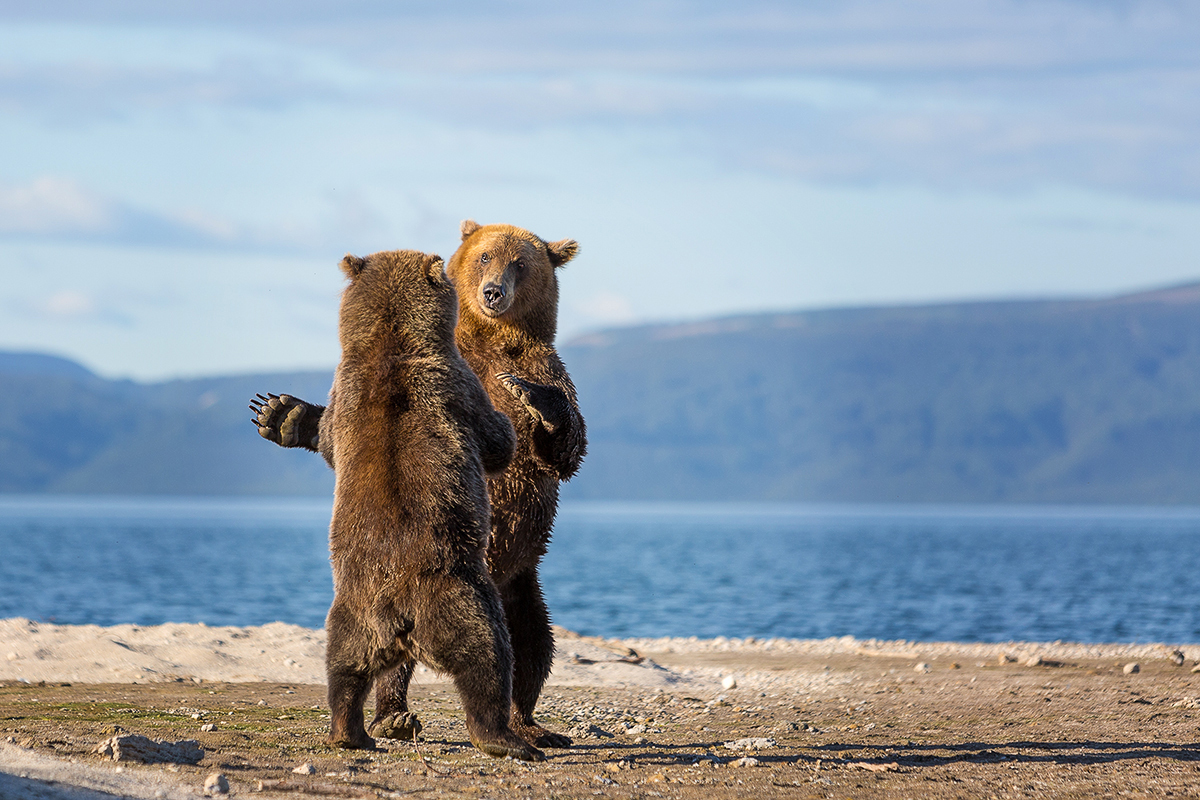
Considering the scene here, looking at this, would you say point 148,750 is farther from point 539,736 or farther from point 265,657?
→ point 265,657

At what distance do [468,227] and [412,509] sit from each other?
2.98m

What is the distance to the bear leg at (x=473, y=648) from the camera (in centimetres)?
702

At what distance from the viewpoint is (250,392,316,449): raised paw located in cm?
812

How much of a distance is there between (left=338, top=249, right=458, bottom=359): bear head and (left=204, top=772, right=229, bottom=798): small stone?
2.44 meters

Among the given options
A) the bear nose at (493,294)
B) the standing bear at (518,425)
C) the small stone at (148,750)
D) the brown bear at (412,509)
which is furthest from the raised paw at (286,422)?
the small stone at (148,750)

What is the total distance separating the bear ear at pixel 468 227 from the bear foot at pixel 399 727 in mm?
3322

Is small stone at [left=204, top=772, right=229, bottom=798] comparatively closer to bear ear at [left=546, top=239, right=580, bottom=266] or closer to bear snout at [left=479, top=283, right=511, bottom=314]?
bear snout at [left=479, top=283, right=511, bottom=314]

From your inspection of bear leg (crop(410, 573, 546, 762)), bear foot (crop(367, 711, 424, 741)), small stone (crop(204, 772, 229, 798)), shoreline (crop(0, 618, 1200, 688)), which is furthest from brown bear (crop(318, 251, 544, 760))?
shoreline (crop(0, 618, 1200, 688))

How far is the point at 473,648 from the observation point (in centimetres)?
704

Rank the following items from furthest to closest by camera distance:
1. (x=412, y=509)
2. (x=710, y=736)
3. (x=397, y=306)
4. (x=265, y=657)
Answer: (x=265, y=657) < (x=710, y=736) < (x=397, y=306) < (x=412, y=509)

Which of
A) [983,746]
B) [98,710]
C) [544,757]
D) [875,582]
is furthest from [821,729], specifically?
[875,582]

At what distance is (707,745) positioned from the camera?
28.3 ft

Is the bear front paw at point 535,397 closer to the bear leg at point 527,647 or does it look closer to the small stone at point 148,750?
the bear leg at point 527,647

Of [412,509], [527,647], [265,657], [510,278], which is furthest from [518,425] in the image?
[265,657]
